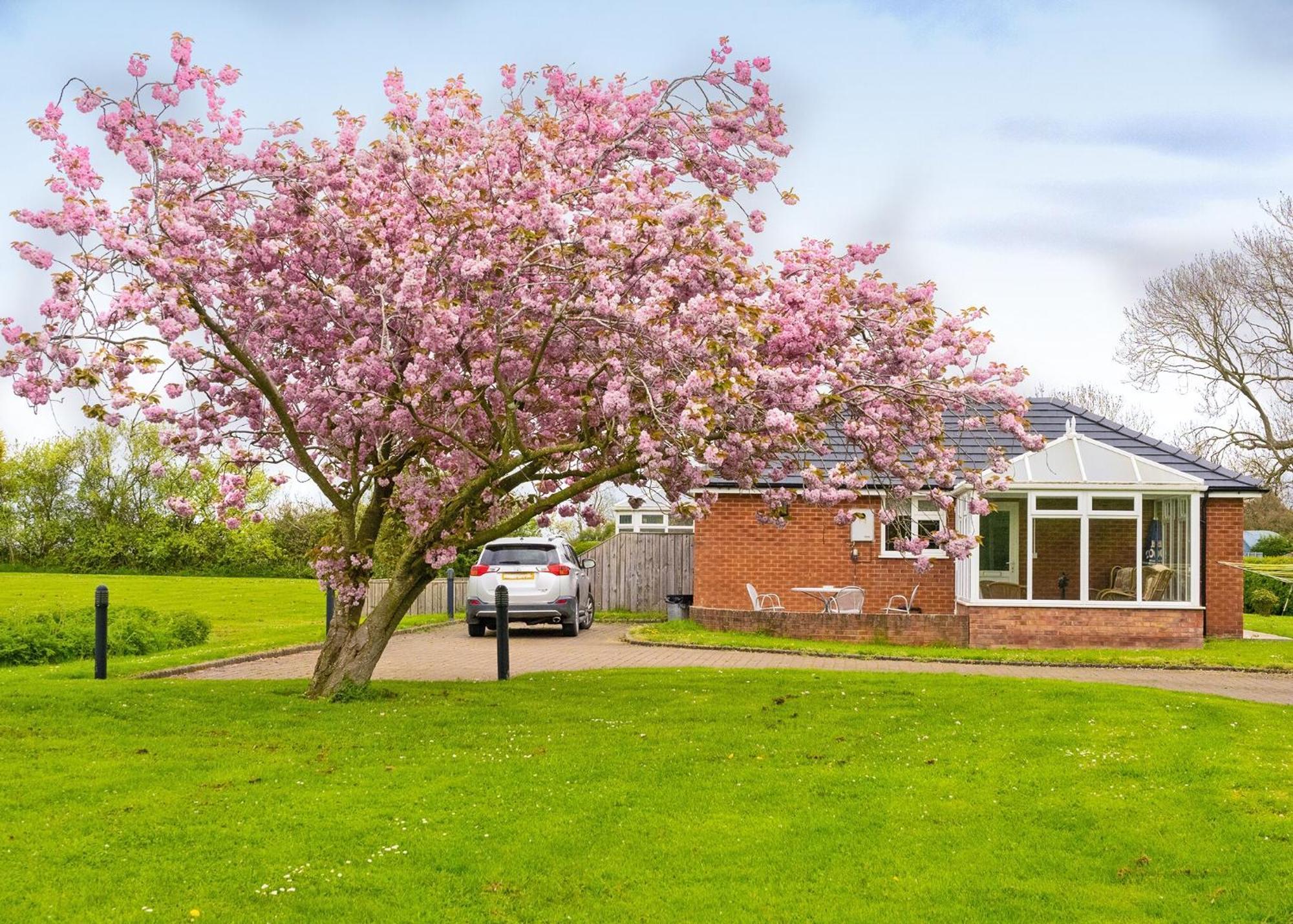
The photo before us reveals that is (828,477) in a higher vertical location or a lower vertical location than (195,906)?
higher

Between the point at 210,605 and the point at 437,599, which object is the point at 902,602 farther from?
the point at 210,605

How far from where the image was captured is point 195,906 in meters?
6.26

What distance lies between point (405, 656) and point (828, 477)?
397 inches

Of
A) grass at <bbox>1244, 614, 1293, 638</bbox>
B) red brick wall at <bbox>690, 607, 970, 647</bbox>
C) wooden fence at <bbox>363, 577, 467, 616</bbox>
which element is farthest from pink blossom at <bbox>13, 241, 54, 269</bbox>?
grass at <bbox>1244, 614, 1293, 638</bbox>

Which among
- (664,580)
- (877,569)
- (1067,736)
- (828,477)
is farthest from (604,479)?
(664,580)

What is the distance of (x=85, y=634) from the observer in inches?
735

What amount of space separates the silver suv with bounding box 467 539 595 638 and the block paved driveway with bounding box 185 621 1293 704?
4.12ft

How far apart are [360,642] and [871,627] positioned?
11.3 m

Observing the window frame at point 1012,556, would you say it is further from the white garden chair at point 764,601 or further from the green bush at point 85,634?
the green bush at point 85,634

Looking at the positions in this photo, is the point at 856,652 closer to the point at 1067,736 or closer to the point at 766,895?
the point at 1067,736

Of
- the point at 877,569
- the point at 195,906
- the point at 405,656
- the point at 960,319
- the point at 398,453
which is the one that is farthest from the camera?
the point at 877,569

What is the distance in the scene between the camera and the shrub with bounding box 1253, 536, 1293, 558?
4595 cm

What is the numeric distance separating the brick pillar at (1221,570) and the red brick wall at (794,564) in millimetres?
5005

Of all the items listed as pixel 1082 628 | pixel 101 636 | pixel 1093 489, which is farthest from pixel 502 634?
pixel 1093 489
